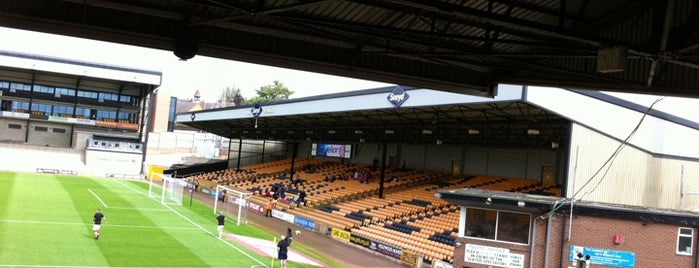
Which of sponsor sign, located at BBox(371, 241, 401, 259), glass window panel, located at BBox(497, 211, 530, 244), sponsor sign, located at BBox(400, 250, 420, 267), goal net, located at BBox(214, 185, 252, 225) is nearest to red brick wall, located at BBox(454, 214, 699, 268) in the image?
glass window panel, located at BBox(497, 211, 530, 244)

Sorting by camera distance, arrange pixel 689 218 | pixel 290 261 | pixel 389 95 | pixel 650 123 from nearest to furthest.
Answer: pixel 689 218 → pixel 290 261 → pixel 650 123 → pixel 389 95

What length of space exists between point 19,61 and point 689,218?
247 feet

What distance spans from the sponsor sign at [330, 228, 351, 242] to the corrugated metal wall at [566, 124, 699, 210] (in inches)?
569

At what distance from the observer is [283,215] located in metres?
44.2

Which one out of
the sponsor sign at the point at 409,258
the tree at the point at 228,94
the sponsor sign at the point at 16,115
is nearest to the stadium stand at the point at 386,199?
the sponsor sign at the point at 409,258

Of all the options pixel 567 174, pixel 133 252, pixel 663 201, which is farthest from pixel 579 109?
pixel 133 252

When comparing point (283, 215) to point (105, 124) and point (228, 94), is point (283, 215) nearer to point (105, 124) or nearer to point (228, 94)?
point (105, 124)

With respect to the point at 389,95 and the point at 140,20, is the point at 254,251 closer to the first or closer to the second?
the point at 389,95

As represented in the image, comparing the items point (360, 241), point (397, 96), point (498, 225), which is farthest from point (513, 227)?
point (360, 241)

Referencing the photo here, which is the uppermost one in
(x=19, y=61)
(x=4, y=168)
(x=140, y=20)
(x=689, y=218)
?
(x=19, y=61)

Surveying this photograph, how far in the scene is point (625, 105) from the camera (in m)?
27.5

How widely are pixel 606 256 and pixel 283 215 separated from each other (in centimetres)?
2888

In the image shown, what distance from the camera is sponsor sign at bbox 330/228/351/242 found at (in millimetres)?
35875

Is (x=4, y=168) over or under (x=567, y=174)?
under
